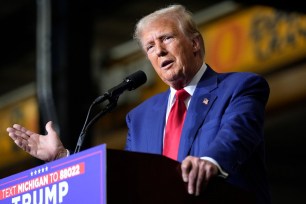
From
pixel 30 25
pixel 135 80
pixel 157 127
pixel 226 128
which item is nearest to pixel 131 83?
pixel 135 80

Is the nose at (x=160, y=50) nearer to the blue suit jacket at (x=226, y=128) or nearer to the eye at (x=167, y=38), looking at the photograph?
the eye at (x=167, y=38)

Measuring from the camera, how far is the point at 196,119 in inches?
92.4

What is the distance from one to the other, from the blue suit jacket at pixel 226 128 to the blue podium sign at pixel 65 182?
1.07 feet

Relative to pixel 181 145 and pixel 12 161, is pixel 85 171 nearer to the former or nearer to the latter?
pixel 181 145

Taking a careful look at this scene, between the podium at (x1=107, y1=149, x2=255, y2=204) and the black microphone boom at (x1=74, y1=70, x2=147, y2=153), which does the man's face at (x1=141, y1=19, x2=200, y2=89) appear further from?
the podium at (x1=107, y1=149, x2=255, y2=204)

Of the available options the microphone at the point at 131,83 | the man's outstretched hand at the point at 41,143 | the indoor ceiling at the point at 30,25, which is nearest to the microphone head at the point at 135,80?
the microphone at the point at 131,83

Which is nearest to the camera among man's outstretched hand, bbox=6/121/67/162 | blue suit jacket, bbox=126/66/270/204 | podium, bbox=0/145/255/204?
podium, bbox=0/145/255/204

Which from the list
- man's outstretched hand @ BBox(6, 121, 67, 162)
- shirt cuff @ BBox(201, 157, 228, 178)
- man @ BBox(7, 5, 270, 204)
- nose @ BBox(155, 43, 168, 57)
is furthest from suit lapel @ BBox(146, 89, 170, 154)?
shirt cuff @ BBox(201, 157, 228, 178)

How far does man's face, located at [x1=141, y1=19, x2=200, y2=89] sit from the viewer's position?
8.35 feet

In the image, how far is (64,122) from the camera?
Answer: 15.3 ft

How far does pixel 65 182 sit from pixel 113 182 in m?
0.15

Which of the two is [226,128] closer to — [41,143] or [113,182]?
[113,182]

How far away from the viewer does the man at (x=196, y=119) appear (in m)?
2.11

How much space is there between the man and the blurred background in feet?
0.93
